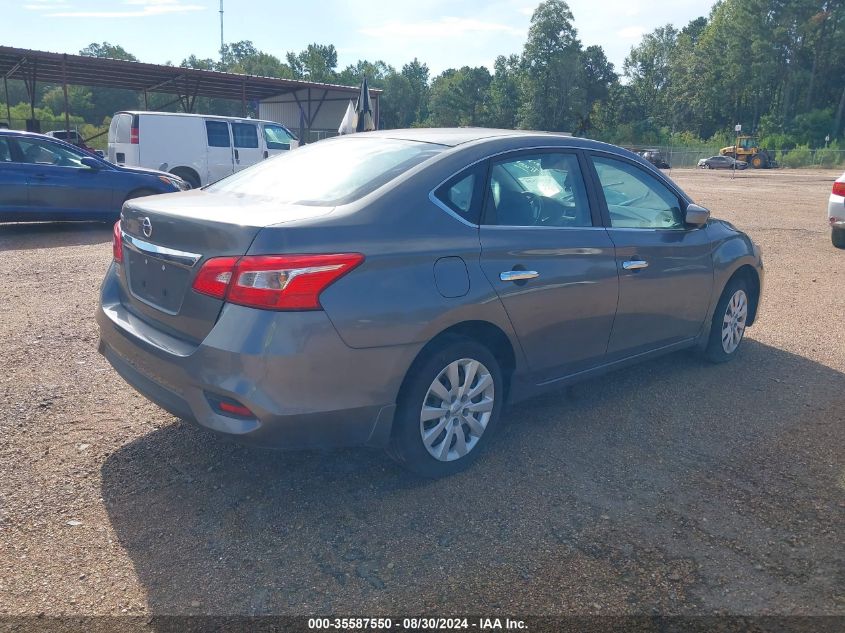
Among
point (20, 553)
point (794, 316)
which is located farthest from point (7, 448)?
Answer: point (794, 316)

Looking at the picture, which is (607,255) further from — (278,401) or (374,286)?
(278,401)

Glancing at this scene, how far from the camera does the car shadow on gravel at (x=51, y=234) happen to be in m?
10.3

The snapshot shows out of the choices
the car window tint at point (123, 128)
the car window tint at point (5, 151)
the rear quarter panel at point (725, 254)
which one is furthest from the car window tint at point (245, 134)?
the rear quarter panel at point (725, 254)

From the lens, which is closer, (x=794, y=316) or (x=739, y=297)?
(x=739, y=297)

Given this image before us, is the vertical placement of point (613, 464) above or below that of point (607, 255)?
below

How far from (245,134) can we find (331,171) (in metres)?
14.0

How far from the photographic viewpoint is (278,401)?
9.57ft

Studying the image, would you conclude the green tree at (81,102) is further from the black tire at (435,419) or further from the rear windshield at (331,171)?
the black tire at (435,419)

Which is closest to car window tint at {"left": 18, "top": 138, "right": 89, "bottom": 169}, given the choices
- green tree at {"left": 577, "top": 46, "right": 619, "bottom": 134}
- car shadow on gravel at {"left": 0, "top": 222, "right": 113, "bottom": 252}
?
car shadow on gravel at {"left": 0, "top": 222, "right": 113, "bottom": 252}

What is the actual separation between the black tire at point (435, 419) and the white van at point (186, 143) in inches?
525

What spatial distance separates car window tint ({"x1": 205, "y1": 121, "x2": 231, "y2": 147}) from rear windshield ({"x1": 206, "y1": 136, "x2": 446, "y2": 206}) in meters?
12.8

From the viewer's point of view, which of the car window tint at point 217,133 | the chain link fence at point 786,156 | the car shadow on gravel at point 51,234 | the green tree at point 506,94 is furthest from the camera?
the green tree at point 506,94

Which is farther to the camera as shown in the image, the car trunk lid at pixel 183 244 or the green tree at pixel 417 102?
the green tree at pixel 417 102

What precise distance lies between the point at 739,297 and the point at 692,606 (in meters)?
3.37
